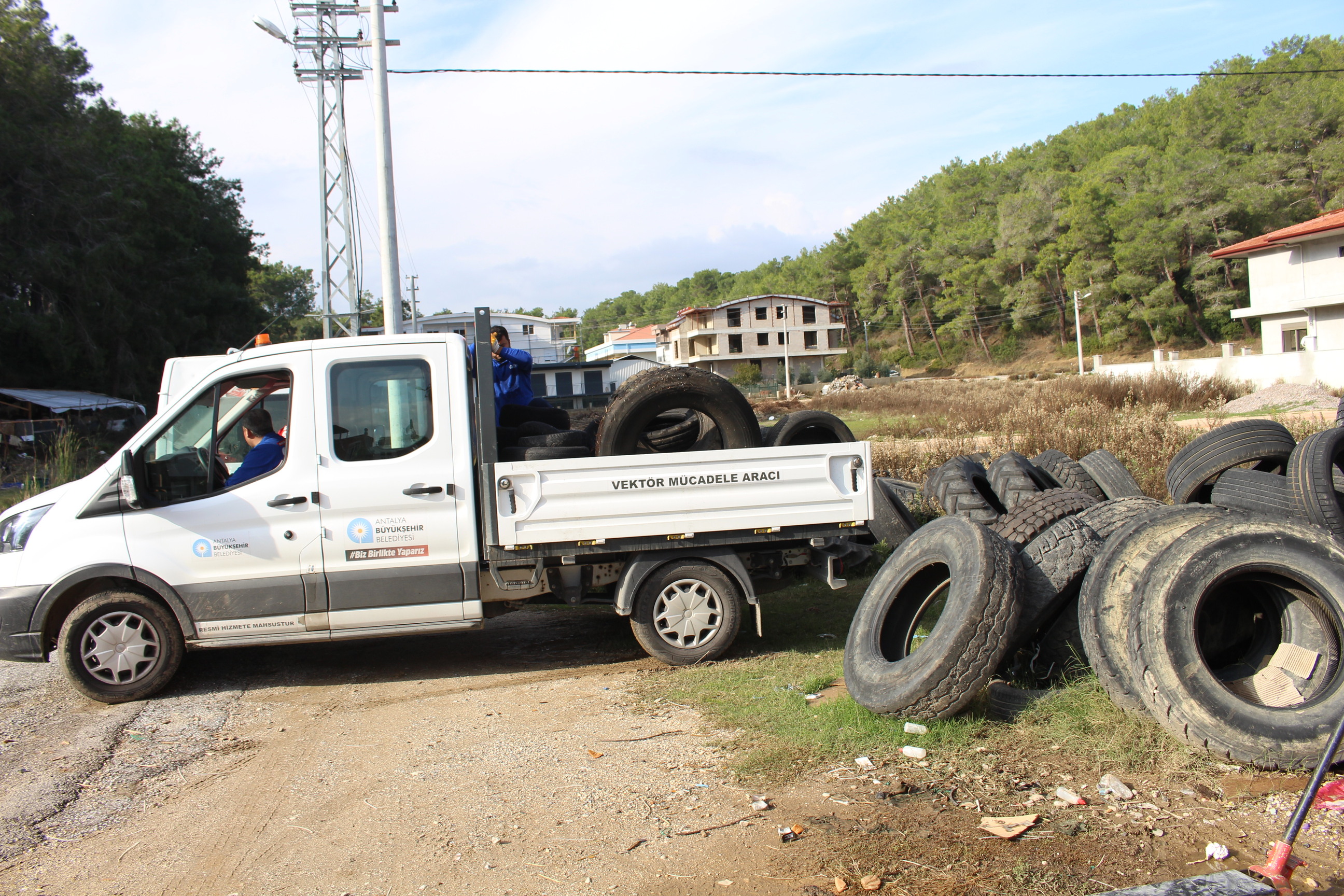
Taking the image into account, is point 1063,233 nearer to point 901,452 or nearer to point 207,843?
point 901,452

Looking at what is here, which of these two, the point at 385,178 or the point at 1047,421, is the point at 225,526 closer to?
the point at 385,178

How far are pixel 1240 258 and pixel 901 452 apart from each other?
56.4 m

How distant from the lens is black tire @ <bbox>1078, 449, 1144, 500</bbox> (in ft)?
24.2

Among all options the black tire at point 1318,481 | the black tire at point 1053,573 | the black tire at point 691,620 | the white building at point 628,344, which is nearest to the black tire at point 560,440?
the black tire at point 691,620

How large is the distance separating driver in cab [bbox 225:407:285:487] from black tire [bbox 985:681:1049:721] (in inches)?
178

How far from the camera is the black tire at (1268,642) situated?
12.7 ft

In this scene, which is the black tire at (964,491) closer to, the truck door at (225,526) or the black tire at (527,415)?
the black tire at (527,415)

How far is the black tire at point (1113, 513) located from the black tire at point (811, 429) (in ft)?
7.43

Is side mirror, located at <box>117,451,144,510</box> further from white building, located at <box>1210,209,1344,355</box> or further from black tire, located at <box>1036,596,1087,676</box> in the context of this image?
white building, located at <box>1210,209,1344,355</box>

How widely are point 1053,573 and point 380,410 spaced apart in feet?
13.8

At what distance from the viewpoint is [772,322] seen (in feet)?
280

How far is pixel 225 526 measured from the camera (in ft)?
18.7

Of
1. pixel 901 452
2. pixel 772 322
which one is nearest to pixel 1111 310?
pixel 772 322

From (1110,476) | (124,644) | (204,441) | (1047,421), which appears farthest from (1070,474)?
(124,644)
